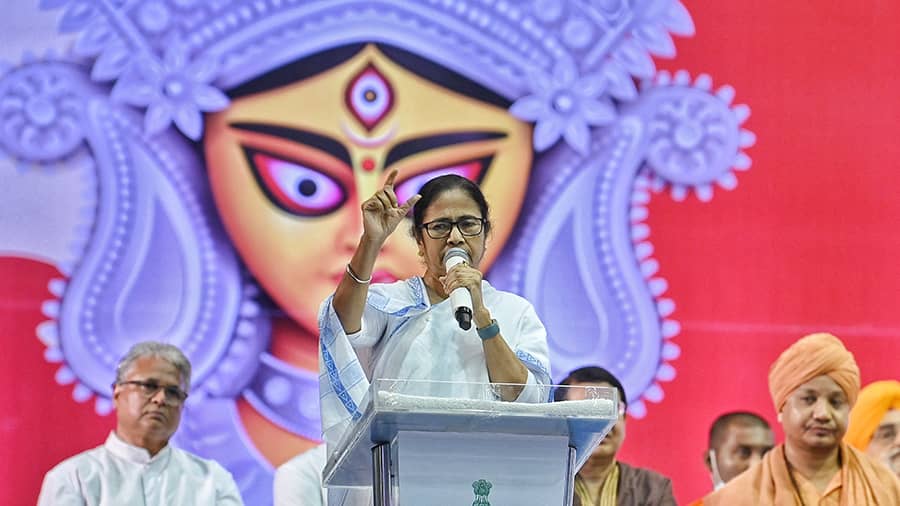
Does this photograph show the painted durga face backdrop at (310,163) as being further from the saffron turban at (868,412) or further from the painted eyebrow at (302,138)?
the saffron turban at (868,412)

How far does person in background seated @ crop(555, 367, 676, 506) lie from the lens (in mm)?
4996

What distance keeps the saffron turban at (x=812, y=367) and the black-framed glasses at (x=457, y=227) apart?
2.50 metres

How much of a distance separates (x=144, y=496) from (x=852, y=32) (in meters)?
3.22

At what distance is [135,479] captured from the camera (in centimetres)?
493

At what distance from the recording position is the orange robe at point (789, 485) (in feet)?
16.7

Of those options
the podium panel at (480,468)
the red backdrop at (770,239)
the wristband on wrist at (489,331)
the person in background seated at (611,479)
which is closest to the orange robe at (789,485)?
the red backdrop at (770,239)

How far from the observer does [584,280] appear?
5.35 meters

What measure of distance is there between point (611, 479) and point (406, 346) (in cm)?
216

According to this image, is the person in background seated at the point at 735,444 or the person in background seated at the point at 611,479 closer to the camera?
the person in background seated at the point at 611,479

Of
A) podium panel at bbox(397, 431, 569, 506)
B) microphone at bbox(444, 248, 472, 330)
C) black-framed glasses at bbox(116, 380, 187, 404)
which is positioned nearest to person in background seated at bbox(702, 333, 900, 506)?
black-framed glasses at bbox(116, 380, 187, 404)

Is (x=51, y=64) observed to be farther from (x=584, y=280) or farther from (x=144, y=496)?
(x=584, y=280)

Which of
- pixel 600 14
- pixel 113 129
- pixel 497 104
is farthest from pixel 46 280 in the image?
pixel 600 14

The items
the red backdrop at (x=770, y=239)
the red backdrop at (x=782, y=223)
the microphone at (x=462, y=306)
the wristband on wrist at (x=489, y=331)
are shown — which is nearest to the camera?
the microphone at (x=462, y=306)

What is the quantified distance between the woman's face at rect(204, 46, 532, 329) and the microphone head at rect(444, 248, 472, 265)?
2.19 meters
